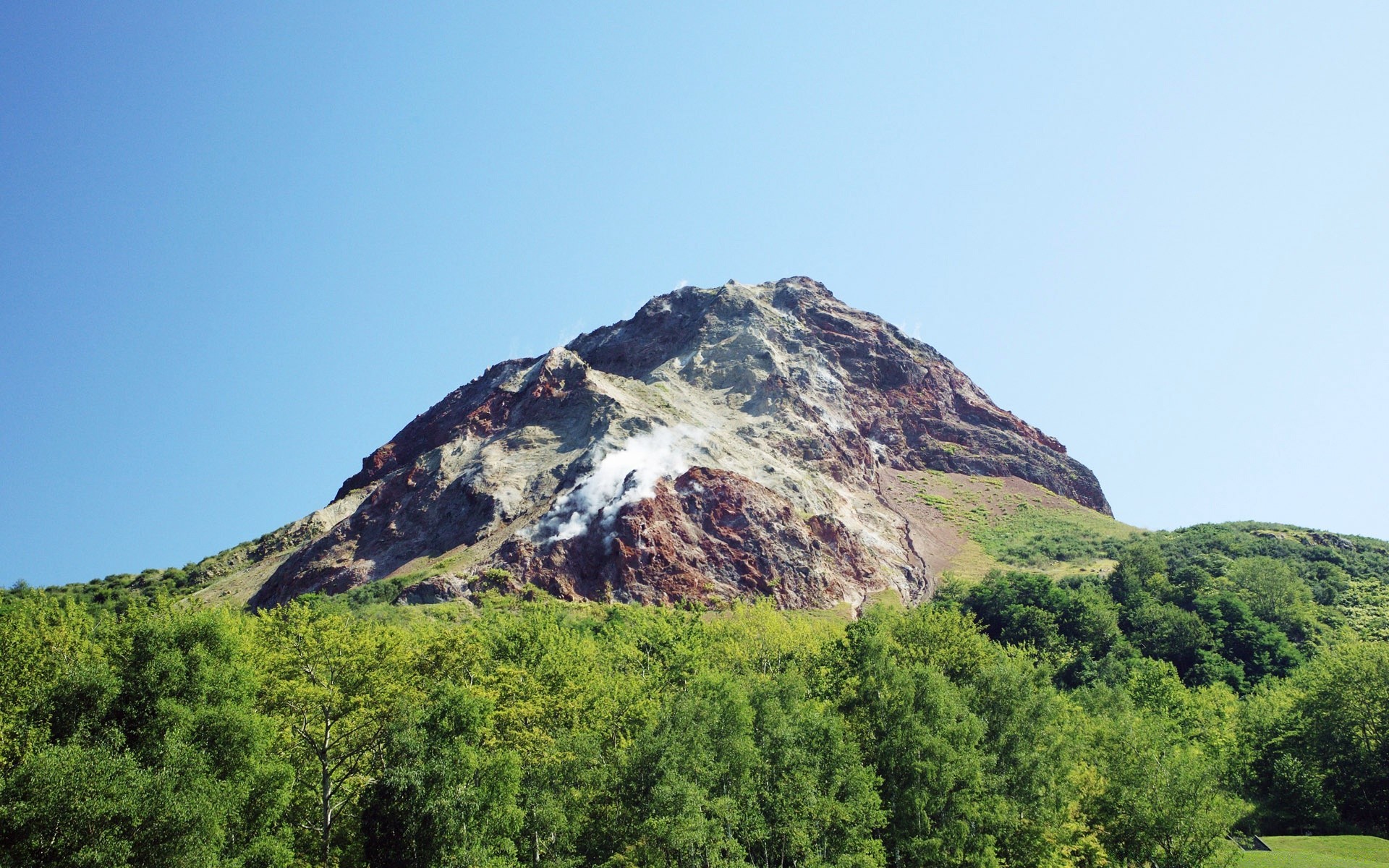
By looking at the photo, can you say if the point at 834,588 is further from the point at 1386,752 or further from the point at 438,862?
the point at 438,862

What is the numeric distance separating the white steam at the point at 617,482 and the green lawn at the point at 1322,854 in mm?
87370

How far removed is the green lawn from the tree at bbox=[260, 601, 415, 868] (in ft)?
163

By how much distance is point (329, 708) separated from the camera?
42156mm

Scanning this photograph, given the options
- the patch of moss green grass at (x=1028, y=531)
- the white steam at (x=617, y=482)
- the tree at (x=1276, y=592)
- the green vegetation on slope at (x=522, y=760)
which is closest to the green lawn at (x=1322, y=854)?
the green vegetation on slope at (x=522, y=760)

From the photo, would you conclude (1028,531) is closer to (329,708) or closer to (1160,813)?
(1160,813)

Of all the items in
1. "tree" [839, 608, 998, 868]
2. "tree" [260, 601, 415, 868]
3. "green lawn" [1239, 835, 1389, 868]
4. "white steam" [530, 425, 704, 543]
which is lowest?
"green lawn" [1239, 835, 1389, 868]

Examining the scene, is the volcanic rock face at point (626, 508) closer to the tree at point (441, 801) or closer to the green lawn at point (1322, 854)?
the green lawn at point (1322, 854)

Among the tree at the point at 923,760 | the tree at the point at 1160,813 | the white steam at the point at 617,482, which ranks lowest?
the tree at the point at 1160,813

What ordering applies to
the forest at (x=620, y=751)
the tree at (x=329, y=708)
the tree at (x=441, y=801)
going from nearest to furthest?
the forest at (x=620, y=751)
the tree at (x=441, y=801)
the tree at (x=329, y=708)

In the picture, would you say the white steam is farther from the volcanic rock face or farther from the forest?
the forest

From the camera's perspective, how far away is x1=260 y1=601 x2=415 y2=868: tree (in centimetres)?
4138

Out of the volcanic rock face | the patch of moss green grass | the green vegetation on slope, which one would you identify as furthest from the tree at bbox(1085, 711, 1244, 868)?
the patch of moss green grass

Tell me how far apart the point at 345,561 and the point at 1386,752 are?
129168mm

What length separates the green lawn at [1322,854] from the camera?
52.8 meters
